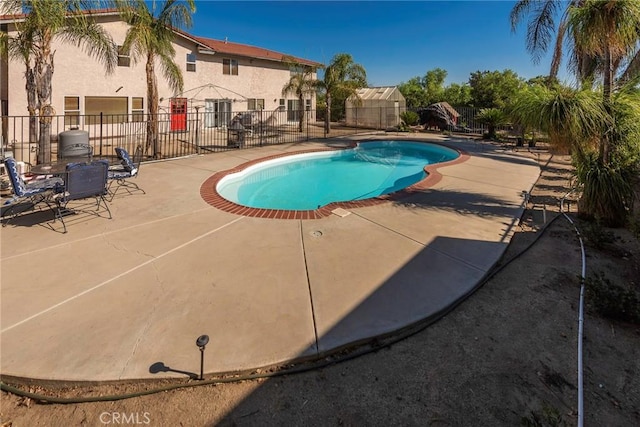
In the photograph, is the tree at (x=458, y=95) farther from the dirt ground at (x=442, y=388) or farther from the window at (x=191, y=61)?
the dirt ground at (x=442, y=388)

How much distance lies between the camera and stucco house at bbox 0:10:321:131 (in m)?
15.2

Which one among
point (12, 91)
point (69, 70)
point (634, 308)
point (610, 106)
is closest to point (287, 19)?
point (69, 70)

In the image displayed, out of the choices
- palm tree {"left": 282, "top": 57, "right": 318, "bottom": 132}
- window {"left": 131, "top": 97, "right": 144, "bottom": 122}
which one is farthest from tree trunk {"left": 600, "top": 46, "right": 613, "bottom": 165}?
window {"left": 131, "top": 97, "right": 144, "bottom": 122}

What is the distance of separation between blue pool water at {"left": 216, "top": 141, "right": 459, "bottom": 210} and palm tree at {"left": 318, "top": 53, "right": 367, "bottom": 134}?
257 inches

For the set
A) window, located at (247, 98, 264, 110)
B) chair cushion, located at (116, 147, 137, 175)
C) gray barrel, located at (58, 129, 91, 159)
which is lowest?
chair cushion, located at (116, 147, 137, 175)

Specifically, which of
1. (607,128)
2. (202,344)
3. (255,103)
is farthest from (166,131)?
(607,128)

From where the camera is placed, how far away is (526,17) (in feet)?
49.4

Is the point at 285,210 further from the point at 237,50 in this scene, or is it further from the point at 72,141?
the point at 237,50

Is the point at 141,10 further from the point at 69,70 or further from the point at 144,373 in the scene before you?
the point at 144,373

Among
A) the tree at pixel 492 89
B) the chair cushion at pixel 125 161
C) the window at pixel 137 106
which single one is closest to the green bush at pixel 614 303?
the chair cushion at pixel 125 161

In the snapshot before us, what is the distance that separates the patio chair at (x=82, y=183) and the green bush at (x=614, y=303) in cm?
698

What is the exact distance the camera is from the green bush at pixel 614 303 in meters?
3.38

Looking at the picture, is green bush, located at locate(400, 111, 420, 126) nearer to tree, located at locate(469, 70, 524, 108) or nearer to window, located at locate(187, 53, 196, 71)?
tree, located at locate(469, 70, 524, 108)

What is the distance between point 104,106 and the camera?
689 inches
